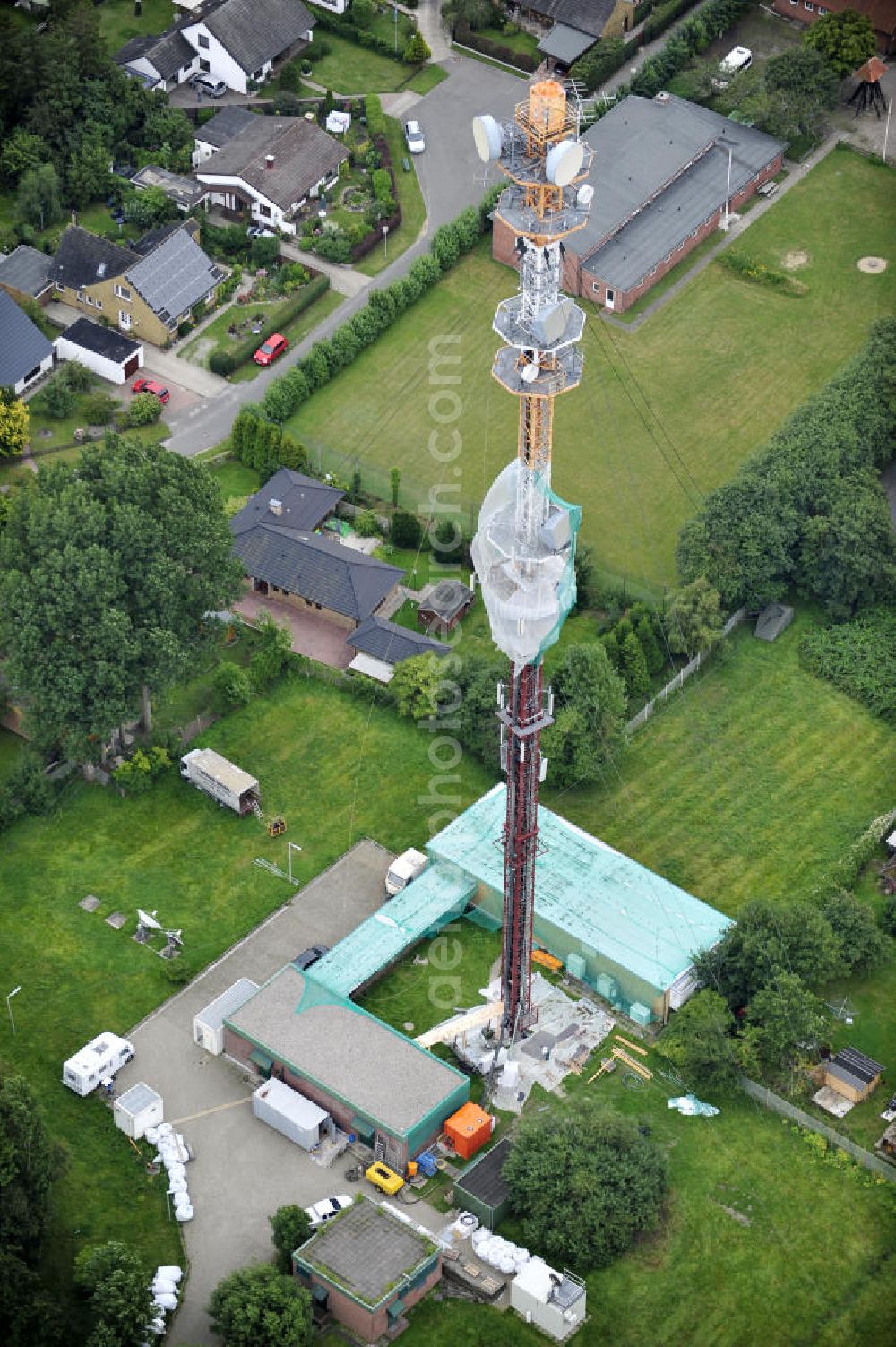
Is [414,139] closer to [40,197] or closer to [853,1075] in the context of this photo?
[40,197]

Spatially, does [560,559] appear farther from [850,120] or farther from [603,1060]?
[850,120]

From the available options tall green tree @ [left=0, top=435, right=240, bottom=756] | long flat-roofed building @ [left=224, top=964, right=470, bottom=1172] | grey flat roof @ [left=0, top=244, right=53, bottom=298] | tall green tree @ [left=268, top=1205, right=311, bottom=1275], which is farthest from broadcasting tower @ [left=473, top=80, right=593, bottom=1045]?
grey flat roof @ [left=0, top=244, right=53, bottom=298]

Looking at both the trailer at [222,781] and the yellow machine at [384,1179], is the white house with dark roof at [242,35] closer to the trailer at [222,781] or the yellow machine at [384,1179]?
the trailer at [222,781]

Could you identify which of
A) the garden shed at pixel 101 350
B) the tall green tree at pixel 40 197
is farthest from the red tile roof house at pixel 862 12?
the garden shed at pixel 101 350

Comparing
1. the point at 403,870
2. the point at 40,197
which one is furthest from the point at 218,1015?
the point at 40,197

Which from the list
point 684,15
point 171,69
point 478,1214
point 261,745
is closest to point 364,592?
point 261,745
